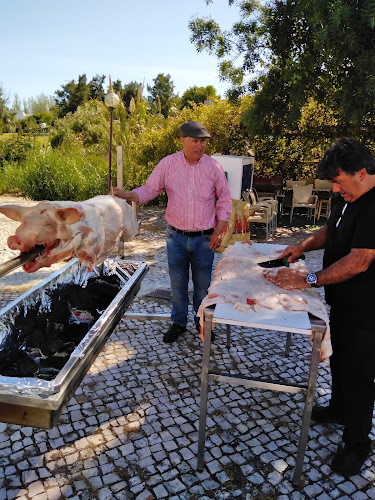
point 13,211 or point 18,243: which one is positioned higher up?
point 13,211

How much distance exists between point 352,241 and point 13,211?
6.11 ft

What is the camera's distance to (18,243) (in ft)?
6.61

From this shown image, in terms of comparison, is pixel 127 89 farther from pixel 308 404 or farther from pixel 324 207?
pixel 308 404

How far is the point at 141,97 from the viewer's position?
12656mm

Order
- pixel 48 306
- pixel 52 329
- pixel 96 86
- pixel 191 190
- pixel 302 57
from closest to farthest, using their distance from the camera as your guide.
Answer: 1. pixel 52 329
2. pixel 48 306
3. pixel 191 190
4. pixel 302 57
5. pixel 96 86

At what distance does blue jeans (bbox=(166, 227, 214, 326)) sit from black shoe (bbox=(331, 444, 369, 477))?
188cm

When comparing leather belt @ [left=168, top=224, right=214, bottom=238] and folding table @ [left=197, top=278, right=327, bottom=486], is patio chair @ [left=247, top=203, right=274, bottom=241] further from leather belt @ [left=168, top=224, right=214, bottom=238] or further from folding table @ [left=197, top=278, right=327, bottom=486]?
folding table @ [left=197, top=278, right=327, bottom=486]

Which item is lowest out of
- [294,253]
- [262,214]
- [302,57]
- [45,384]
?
[262,214]

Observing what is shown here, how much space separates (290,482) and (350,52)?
6296 mm

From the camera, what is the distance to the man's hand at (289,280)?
236 centimetres

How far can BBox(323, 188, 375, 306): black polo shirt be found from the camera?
2107 millimetres

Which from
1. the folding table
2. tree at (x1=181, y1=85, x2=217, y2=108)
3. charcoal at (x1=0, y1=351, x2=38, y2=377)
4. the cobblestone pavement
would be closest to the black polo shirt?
the folding table

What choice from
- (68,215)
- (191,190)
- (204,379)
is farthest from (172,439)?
(191,190)

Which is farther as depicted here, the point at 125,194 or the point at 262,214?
the point at 262,214
